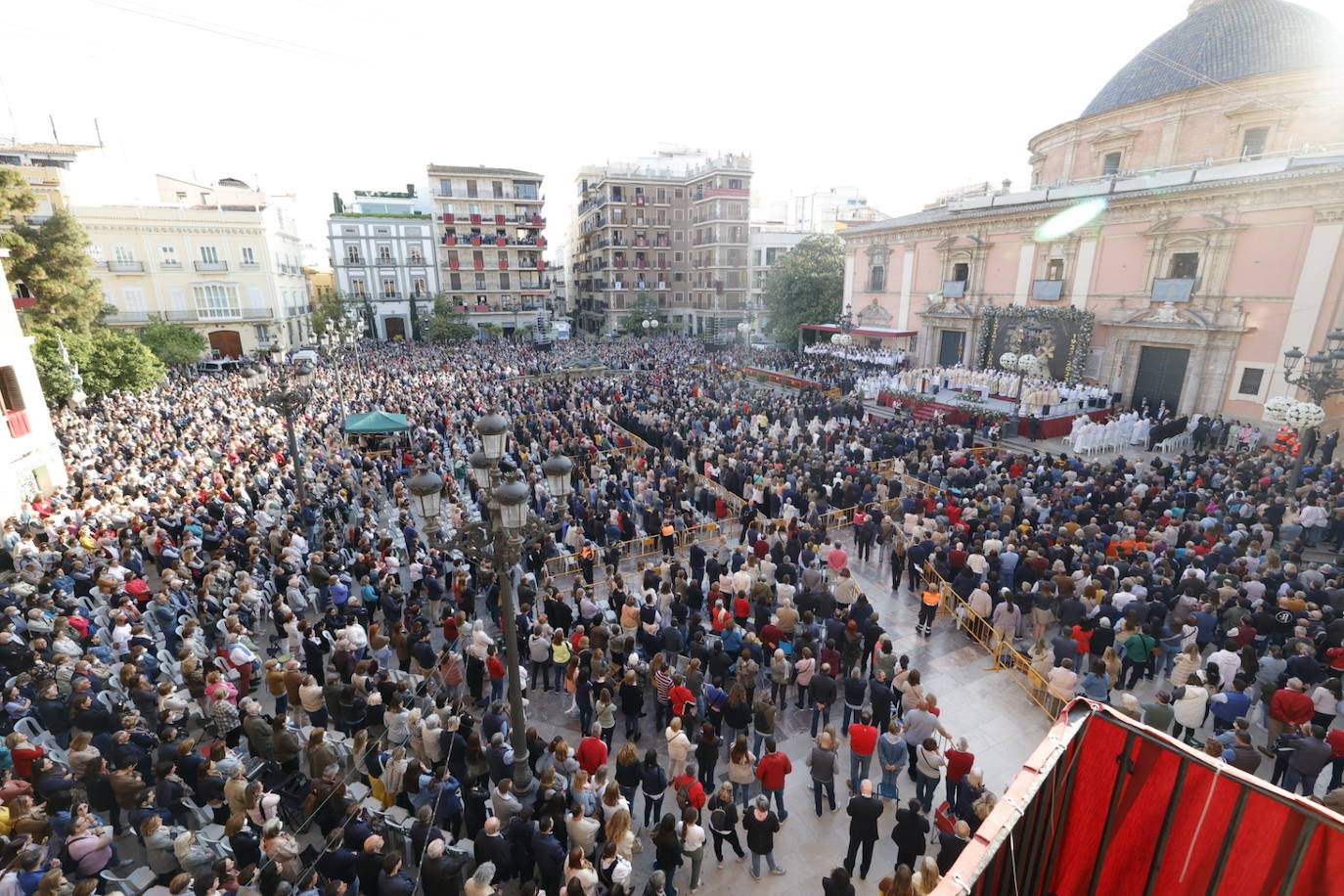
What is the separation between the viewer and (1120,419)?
67.3 feet

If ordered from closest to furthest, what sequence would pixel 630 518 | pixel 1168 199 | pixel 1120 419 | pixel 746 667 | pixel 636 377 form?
pixel 746 667 < pixel 630 518 < pixel 1120 419 < pixel 1168 199 < pixel 636 377

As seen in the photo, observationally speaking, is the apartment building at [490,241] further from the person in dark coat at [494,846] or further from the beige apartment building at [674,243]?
the person in dark coat at [494,846]

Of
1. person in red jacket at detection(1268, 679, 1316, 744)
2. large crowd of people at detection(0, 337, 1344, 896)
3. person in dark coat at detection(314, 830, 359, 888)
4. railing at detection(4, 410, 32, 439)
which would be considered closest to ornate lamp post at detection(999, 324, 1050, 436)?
large crowd of people at detection(0, 337, 1344, 896)

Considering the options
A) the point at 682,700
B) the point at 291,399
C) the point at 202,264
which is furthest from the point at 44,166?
the point at 682,700

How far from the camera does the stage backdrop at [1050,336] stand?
2612cm

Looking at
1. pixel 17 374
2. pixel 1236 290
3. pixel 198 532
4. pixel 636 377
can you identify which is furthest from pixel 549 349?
pixel 1236 290

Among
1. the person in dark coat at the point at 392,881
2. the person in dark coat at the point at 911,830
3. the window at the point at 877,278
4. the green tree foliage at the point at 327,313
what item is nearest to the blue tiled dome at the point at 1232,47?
the window at the point at 877,278

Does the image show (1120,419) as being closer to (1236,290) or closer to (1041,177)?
(1236,290)

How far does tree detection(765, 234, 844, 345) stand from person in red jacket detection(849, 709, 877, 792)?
3708 cm

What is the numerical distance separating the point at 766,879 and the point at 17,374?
2016 centimetres

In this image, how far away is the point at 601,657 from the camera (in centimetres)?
776

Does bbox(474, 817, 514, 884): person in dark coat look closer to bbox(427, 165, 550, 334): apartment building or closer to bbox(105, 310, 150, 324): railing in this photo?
bbox(105, 310, 150, 324): railing

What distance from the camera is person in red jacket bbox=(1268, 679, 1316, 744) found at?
671 centimetres

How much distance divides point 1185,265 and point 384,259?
55.6m
